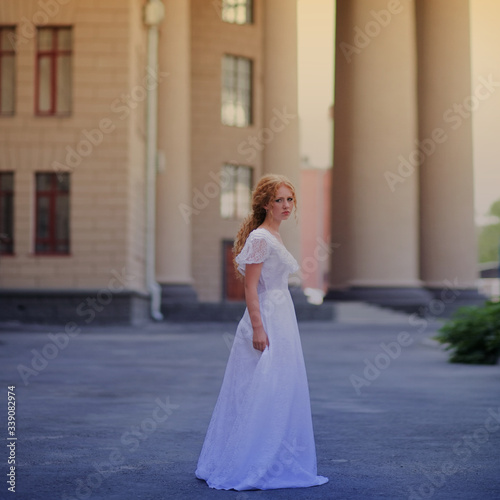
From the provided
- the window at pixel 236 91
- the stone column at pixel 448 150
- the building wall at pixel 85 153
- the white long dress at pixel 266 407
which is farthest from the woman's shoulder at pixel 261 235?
the stone column at pixel 448 150

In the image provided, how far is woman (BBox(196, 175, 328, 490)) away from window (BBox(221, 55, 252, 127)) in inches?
1400

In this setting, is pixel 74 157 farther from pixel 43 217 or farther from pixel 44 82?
pixel 44 82

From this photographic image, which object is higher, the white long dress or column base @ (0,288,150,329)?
the white long dress

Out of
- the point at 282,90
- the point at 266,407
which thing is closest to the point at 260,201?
the point at 266,407

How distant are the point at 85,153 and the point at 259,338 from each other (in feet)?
80.4

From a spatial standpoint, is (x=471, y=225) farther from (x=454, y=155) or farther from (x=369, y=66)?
(x=369, y=66)

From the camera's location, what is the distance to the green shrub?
18.0m

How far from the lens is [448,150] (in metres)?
45.0

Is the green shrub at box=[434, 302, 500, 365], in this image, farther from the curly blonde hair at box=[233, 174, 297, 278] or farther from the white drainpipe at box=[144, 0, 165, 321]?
the white drainpipe at box=[144, 0, 165, 321]

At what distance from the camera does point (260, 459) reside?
633 cm

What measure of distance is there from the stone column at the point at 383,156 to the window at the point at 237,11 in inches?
181

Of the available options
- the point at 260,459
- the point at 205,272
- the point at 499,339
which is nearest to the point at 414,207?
the point at 205,272

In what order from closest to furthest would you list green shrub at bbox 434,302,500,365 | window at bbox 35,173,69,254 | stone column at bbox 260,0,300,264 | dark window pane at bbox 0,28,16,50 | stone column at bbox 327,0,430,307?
1. green shrub at bbox 434,302,500,365
2. window at bbox 35,173,69,254
3. dark window pane at bbox 0,28,16,50
4. stone column at bbox 260,0,300,264
5. stone column at bbox 327,0,430,307

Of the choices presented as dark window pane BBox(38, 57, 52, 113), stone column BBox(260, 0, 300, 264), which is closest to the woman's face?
dark window pane BBox(38, 57, 52, 113)
